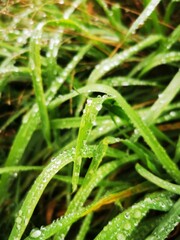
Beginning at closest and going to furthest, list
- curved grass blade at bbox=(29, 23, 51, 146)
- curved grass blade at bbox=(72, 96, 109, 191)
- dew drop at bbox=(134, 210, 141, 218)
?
curved grass blade at bbox=(72, 96, 109, 191) < dew drop at bbox=(134, 210, 141, 218) < curved grass blade at bbox=(29, 23, 51, 146)

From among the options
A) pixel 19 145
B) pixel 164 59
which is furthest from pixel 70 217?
pixel 164 59

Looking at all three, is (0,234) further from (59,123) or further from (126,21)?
(126,21)

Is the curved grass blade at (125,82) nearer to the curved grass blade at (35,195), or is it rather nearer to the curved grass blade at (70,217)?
the curved grass blade at (70,217)

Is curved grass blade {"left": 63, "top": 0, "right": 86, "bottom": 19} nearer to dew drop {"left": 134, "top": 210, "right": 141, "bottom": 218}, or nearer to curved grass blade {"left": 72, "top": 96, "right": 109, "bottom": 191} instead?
curved grass blade {"left": 72, "top": 96, "right": 109, "bottom": 191}

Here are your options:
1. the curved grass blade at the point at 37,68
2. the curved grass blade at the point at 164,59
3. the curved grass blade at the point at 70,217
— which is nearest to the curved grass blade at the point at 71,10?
the curved grass blade at the point at 37,68

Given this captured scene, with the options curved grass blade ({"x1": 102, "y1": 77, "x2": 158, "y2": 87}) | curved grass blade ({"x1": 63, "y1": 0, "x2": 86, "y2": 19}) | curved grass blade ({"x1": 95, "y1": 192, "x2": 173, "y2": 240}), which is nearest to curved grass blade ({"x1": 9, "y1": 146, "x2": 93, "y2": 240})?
curved grass blade ({"x1": 95, "y1": 192, "x2": 173, "y2": 240})

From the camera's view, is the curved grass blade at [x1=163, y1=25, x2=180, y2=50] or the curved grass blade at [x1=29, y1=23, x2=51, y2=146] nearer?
the curved grass blade at [x1=29, y1=23, x2=51, y2=146]

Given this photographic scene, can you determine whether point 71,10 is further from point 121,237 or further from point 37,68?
point 121,237
